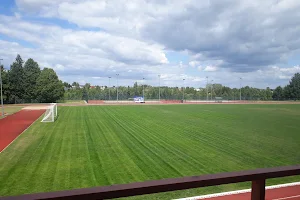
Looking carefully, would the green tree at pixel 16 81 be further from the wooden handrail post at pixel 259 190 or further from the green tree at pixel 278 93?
the green tree at pixel 278 93

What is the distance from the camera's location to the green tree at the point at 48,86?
61250mm

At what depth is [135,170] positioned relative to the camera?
8938 millimetres

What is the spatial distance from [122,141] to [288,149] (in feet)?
26.8

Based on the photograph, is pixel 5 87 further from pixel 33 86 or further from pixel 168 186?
pixel 168 186

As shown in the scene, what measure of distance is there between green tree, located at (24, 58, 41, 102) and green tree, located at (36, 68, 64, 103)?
1929 millimetres

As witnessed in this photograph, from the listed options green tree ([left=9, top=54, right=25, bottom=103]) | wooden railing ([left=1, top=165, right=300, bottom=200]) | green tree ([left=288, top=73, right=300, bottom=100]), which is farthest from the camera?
green tree ([left=288, top=73, right=300, bottom=100])

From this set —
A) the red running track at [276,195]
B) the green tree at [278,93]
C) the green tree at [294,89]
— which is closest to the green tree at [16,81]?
the red running track at [276,195]

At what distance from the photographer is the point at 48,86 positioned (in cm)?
6112

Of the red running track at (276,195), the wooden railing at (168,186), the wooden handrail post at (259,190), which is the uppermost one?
the wooden railing at (168,186)

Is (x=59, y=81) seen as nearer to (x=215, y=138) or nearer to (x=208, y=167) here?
(x=215, y=138)

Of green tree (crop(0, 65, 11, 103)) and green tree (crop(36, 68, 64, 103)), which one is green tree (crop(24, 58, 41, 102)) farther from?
green tree (crop(0, 65, 11, 103))

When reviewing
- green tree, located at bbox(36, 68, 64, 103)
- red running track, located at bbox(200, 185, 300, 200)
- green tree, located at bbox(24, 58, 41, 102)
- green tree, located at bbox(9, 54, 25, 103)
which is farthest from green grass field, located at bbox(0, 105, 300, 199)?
green tree, located at bbox(24, 58, 41, 102)

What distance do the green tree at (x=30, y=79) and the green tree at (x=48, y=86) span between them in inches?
76.0

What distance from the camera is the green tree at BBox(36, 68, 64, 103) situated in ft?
201
